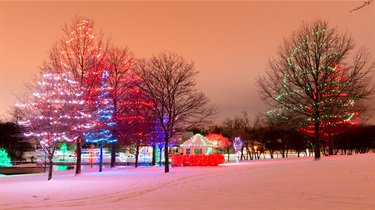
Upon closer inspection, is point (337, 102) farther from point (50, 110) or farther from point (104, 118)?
point (50, 110)

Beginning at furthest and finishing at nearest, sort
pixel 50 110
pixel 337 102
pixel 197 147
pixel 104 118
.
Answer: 1. pixel 197 147
2. pixel 104 118
3. pixel 337 102
4. pixel 50 110

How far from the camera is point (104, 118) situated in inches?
1111

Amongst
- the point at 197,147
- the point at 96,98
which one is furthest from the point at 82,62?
the point at 197,147

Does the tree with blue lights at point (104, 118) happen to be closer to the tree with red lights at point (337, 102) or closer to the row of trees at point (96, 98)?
the row of trees at point (96, 98)

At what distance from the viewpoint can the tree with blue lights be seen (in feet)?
87.5

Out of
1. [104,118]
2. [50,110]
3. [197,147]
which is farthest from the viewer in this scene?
[197,147]

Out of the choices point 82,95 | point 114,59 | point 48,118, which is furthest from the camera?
point 114,59

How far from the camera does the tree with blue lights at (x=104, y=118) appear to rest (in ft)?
87.5

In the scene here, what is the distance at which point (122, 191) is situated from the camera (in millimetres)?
13391

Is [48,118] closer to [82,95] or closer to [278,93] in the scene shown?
[82,95]

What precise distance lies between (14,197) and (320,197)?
10.4 metres

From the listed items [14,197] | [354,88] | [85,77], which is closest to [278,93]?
[354,88]

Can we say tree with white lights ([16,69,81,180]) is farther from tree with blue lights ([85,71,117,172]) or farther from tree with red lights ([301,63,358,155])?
tree with red lights ([301,63,358,155])

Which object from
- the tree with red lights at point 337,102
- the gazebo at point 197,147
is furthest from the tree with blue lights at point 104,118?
the tree with red lights at point 337,102
